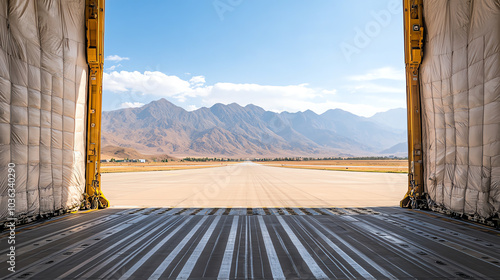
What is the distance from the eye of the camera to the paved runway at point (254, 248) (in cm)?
489

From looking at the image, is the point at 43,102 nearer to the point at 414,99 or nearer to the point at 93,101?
the point at 93,101

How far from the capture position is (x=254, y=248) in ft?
20.4

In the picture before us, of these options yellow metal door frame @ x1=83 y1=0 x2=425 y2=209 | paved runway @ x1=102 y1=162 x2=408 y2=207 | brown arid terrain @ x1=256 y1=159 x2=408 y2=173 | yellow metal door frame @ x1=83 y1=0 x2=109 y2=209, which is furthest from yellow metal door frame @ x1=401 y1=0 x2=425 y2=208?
brown arid terrain @ x1=256 y1=159 x2=408 y2=173

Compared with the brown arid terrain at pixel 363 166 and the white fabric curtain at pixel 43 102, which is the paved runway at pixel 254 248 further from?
the brown arid terrain at pixel 363 166

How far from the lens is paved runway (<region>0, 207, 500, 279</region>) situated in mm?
4891

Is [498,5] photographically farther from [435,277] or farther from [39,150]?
[39,150]

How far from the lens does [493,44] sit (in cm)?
807

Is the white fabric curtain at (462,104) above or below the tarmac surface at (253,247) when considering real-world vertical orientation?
above

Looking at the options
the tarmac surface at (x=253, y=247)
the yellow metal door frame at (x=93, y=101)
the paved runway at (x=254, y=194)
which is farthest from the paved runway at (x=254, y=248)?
the paved runway at (x=254, y=194)

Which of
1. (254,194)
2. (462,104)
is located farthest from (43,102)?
(462,104)

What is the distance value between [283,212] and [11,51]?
361 inches

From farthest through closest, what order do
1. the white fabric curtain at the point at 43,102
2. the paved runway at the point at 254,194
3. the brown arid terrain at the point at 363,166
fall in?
the brown arid terrain at the point at 363,166 < the paved runway at the point at 254,194 < the white fabric curtain at the point at 43,102

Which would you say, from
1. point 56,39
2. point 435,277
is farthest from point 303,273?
point 56,39

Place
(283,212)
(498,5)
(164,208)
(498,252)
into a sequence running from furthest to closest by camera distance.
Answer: (164,208) → (283,212) → (498,5) → (498,252)
